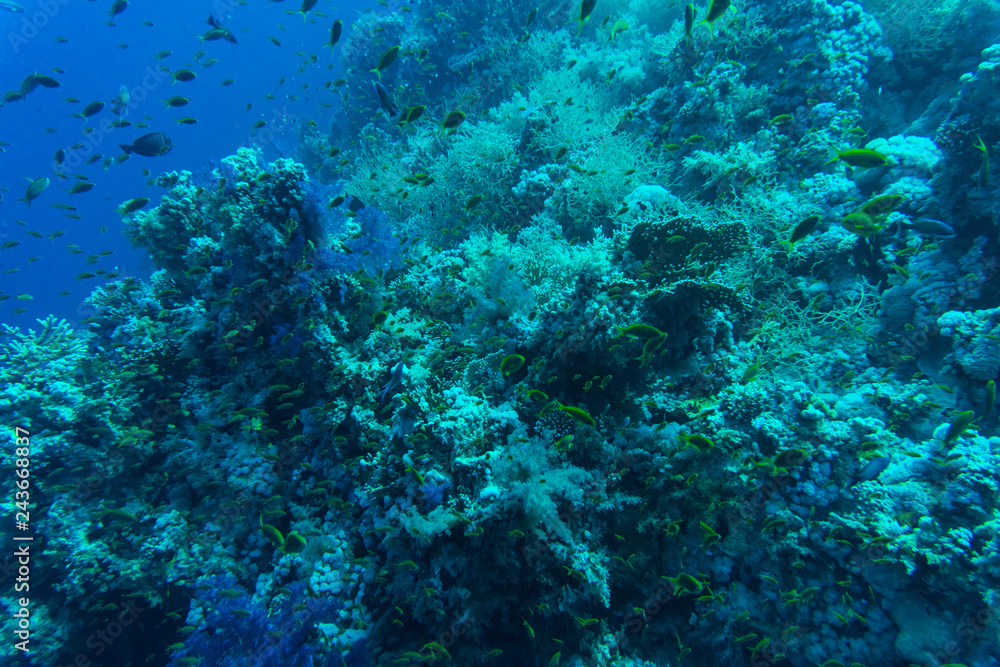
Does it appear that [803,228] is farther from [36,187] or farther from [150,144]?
[36,187]

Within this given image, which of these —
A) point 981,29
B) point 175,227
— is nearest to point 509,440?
point 175,227

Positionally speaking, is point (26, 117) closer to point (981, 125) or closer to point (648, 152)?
point (648, 152)

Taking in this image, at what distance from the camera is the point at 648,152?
7004 mm

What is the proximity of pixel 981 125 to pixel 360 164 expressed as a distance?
36.4 ft

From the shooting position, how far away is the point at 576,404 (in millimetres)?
3980

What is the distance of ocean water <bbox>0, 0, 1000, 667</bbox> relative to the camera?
→ 3.34 m

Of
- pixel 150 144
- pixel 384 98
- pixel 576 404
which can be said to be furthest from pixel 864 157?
pixel 150 144

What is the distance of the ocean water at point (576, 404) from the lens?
3.34m

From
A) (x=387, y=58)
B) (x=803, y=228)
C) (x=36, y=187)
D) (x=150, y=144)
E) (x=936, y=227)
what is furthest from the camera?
(x=36, y=187)

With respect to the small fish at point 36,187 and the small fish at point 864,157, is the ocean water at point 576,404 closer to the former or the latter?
the small fish at point 864,157

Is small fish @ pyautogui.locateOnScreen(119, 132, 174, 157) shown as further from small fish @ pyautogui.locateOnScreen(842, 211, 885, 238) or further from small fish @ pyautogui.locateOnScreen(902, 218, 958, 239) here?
small fish @ pyautogui.locateOnScreen(902, 218, 958, 239)

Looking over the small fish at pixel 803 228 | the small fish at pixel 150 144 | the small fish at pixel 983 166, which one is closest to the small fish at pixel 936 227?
the small fish at pixel 983 166

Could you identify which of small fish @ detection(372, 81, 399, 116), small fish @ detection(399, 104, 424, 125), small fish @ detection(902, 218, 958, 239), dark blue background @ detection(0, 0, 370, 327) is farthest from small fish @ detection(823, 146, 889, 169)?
dark blue background @ detection(0, 0, 370, 327)

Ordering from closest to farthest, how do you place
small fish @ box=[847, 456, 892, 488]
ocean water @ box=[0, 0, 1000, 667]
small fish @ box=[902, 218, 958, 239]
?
ocean water @ box=[0, 0, 1000, 667]
small fish @ box=[847, 456, 892, 488]
small fish @ box=[902, 218, 958, 239]
